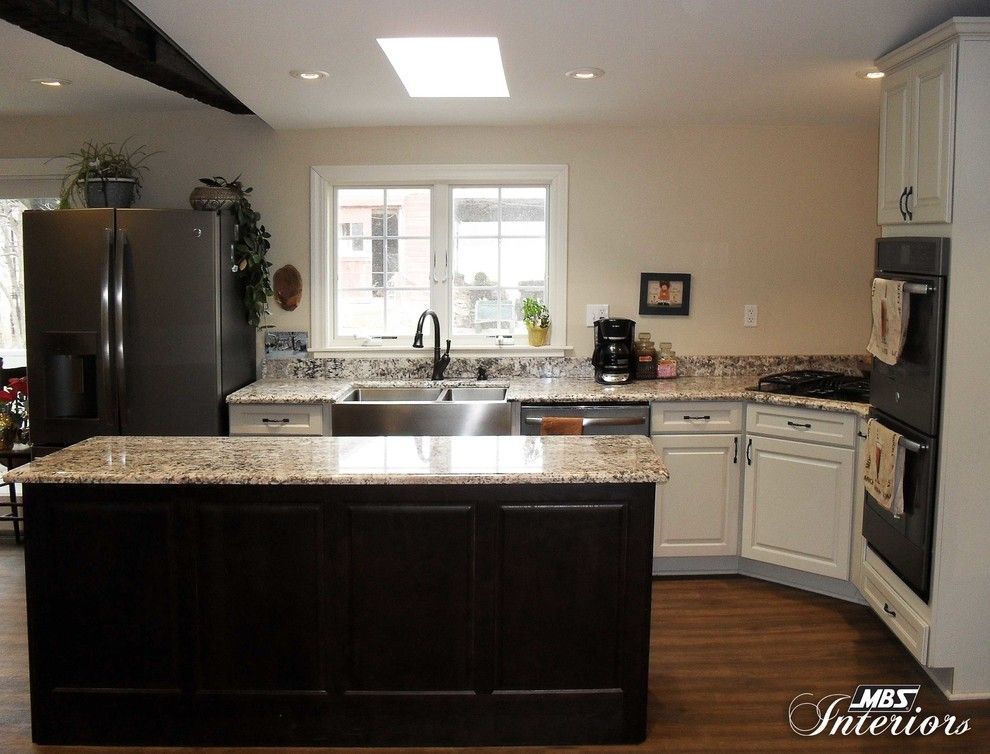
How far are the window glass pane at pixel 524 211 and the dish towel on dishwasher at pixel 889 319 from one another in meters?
1.92

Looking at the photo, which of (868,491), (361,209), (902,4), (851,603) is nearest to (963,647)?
(868,491)

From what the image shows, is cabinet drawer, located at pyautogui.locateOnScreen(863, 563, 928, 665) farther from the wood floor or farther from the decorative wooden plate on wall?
the decorative wooden plate on wall

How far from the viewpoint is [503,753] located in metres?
2.93

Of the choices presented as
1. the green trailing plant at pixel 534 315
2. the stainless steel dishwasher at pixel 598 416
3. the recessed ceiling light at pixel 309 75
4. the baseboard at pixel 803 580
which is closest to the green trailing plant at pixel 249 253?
the recessed ceiling light at pixel 309 75

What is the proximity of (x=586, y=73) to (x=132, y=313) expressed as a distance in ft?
7.53

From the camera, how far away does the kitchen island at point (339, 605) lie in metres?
2.87

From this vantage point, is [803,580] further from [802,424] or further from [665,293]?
[665,293]

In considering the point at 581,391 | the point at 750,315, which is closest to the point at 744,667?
the point at 581,391

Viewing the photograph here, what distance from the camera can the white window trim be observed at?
5.04m

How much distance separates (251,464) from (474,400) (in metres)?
1.91

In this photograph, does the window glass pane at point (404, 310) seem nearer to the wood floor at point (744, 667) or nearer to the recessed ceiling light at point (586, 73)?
the recessed ceiling light at point (586, 73)

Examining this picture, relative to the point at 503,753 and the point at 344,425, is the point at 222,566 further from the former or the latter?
the point at 344,425

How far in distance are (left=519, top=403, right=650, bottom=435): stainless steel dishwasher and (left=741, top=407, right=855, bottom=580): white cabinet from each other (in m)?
0.50

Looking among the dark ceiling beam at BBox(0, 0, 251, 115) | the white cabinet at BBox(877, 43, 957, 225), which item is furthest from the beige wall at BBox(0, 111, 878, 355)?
the white cabinet at BBox(877, 43, 957, 225)
